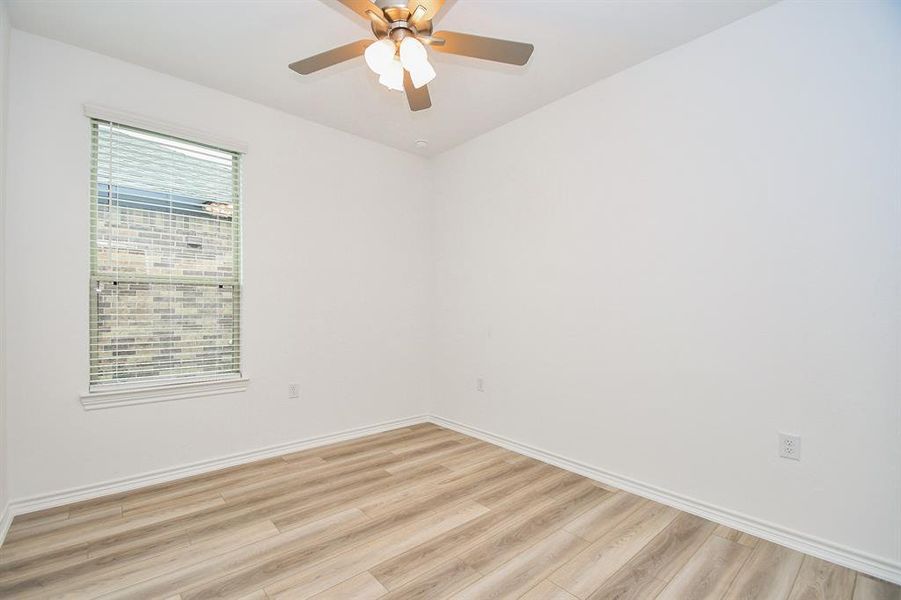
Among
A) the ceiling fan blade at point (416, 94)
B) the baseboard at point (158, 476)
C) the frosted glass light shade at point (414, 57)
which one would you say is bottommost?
the baseboard at point (158, 476)

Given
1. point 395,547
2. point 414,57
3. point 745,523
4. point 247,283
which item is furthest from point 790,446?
point 247,283

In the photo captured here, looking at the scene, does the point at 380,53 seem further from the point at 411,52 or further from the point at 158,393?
the point at 158,393

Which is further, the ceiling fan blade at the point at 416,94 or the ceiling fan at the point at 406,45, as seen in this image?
the ceiling fan blade at the point at 416,94

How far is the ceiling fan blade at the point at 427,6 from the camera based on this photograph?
1.64 meters

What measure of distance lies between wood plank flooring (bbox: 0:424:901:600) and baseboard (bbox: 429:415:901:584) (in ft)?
0.15

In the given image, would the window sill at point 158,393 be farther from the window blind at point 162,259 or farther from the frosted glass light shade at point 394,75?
the frosted glass light shade at point 394,75

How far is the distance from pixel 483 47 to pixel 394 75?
42 cm

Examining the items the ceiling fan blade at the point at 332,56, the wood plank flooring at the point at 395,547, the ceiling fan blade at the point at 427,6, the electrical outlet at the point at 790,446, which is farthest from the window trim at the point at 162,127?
the electrical outlet at the point at 790,446

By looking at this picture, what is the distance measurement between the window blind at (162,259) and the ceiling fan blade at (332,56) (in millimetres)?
1380

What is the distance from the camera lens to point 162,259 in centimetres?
274

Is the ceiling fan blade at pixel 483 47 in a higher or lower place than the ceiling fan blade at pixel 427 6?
lower

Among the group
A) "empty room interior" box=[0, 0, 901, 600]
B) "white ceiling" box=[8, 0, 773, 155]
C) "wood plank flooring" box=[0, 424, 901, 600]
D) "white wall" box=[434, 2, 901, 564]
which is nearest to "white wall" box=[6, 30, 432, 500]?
"empty room interior" box=[0, 0, 901, 600]

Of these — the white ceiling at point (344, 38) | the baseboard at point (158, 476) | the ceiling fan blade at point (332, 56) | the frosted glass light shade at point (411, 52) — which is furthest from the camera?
the baseboard at point (158, 476)

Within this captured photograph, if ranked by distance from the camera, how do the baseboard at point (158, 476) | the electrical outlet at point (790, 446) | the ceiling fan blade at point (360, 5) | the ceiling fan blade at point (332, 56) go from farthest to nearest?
1. the baseboard at point (158, 476)
2. the electrical outlet at point (790, 446)
3. the ceiling fan blade at point (332, 56)
4. the ceiling fan blade at point (360, 5)
